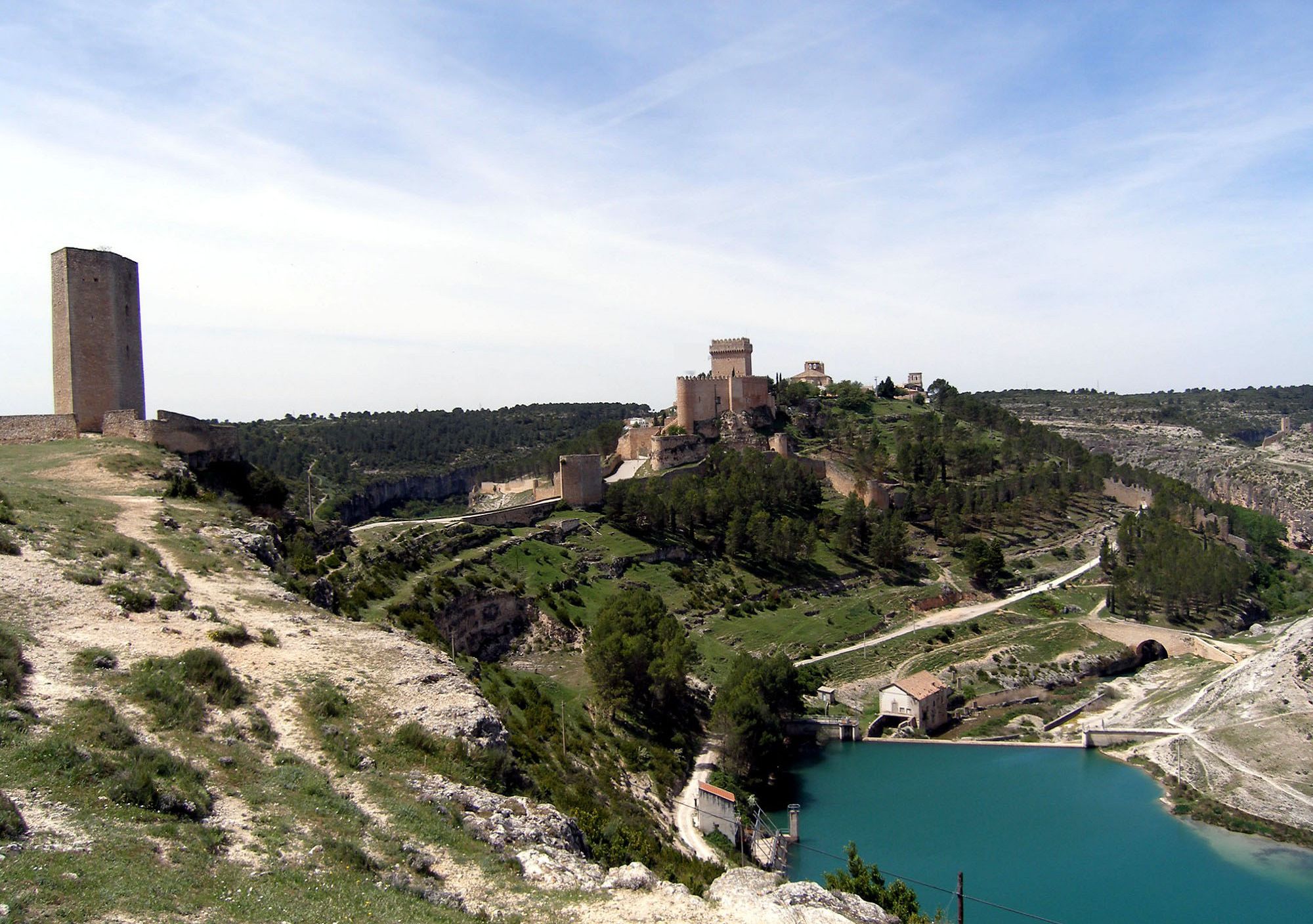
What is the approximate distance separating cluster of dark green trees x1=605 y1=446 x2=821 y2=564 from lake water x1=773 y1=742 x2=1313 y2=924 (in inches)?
499

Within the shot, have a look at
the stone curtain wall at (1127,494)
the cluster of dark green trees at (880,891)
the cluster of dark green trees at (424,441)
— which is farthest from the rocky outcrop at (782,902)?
the stone curtain wall at (1127,494)

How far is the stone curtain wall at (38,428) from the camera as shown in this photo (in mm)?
19203

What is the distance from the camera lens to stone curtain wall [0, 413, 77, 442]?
1920cm

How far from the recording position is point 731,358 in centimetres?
5356

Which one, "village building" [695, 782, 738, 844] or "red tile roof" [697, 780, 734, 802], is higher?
"red tile roof" [697, 780, 734, 802]

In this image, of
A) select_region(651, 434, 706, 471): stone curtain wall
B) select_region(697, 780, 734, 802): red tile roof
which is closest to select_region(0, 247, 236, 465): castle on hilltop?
select_region(697, 780, 734, 802): red tile roof

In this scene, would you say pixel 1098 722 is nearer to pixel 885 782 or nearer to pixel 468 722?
pixel 885 782

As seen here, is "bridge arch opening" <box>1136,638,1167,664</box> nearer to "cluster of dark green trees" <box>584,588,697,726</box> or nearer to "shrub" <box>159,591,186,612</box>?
"cluster of dark green trees" <box>584,588,697,726</box>

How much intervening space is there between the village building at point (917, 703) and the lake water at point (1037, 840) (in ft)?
3.55

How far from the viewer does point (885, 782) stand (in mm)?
27547

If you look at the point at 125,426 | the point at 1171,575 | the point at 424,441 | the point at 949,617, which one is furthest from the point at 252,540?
the point at 424,441

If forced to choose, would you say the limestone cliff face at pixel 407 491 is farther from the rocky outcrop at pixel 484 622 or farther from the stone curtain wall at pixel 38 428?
the stone curtain wall at pixel 38 428

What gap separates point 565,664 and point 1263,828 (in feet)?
64.7

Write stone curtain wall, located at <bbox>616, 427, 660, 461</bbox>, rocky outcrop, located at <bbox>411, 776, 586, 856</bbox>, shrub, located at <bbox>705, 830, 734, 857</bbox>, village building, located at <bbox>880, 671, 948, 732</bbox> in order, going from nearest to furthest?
rocky outcrop, located at <bbox>411, 776, 586, 856</bbox> → shrub, located at <bbox>705, 830, 734, 857</bbox> → village building, located at <bbox>880, 671, 948, 732</bbox> → stone curtain wall, located at <bbox>616, 427, 660, 461</bbox>
